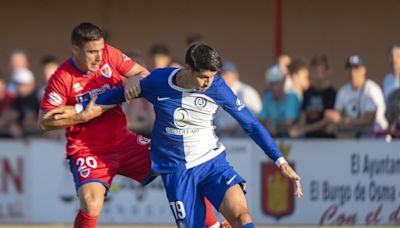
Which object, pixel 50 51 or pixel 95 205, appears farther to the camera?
pixel 50 51

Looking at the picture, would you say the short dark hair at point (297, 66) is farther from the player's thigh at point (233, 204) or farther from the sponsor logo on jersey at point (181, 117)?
the player's thigh at point (233, 204)

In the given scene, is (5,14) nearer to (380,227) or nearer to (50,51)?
(50,51)

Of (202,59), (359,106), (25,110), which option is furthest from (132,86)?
(25,110)

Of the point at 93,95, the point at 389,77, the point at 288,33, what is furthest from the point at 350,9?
the point at 93,95

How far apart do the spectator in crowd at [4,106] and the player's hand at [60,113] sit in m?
5.15

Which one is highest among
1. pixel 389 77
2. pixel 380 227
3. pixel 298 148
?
pixel 389 77

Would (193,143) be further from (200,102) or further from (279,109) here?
(279,109)

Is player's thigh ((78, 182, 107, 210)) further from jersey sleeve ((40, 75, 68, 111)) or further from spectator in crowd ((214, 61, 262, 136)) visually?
spectator in crowd ((214, 61, 262, 136))

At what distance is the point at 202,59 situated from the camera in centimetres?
820

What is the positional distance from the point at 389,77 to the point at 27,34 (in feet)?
23.2

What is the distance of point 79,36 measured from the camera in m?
9.02

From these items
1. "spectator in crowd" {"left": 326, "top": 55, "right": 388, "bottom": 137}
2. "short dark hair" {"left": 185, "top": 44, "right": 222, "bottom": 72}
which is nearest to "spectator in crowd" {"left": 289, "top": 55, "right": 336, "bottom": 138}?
"spectator in crowd" {"left": 326, "top": 55, "right": 388, "bottom": 137}

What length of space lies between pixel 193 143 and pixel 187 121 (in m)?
0.20

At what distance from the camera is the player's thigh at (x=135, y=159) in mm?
9492
